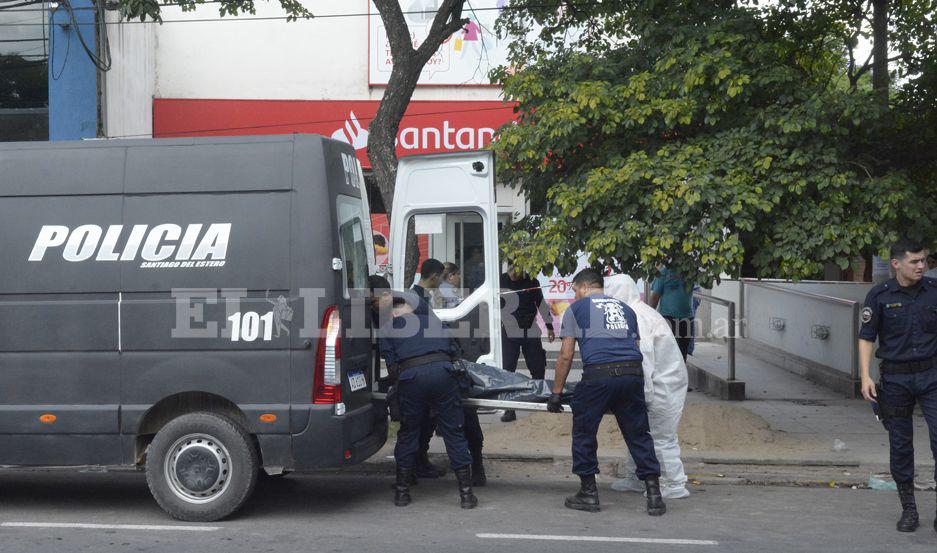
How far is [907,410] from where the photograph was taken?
6.46 meters

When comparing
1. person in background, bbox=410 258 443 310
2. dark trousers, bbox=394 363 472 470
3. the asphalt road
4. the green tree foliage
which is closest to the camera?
the asphalt road

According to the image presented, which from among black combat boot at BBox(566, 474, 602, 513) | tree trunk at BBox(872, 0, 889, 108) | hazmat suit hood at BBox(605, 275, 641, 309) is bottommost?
black combat boot at BBox(566, 474, 602, 513)

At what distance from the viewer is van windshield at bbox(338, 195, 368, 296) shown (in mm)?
6945

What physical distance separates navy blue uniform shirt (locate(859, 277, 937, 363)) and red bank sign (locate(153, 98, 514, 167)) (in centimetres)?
1117

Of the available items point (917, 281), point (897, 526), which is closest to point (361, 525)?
point (897, 526)

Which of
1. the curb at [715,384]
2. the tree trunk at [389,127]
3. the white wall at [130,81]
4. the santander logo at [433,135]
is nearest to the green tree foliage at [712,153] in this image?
the tree trunk at [389,127]

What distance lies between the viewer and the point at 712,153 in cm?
880

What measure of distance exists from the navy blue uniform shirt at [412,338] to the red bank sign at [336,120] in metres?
10.4

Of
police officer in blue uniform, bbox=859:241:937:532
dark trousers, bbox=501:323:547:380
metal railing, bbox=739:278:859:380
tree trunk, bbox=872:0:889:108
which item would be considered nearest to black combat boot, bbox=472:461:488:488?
dark trousers, bbox=501:323:547:380

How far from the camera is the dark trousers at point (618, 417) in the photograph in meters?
6.93

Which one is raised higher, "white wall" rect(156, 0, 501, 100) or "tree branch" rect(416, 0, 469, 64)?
"white wall" rect(156, 0, 501, 100)

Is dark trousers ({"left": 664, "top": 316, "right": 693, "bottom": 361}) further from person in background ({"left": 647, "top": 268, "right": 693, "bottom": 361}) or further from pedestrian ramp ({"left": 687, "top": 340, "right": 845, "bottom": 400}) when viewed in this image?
pedestrian ramp ({"left": 687, "top": 340, "right": 845, "bottom": 400})

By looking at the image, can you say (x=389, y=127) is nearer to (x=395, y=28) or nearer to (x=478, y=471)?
(x=395, y=28)

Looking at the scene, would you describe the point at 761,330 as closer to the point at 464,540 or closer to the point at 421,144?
the point at 421,144
